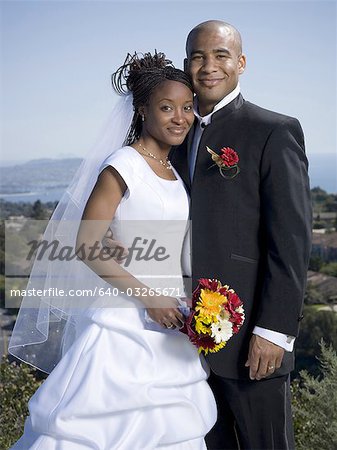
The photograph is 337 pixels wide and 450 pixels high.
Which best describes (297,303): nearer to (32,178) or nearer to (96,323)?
(96,323)

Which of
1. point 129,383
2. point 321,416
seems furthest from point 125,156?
point 321,416

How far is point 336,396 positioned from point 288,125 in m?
2.70

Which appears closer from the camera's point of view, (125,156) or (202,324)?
(202,324)

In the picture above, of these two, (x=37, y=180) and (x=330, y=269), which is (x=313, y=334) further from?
(x=37, y=180)

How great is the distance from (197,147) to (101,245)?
0.61 m

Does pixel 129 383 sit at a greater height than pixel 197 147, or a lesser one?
lesser

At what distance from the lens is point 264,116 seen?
3123 millimetres

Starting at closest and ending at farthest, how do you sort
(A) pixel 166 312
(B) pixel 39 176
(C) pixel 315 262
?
1. (A) pixel 166 312
2. (C) pixel 315 262
3. (B) pixel 39 176

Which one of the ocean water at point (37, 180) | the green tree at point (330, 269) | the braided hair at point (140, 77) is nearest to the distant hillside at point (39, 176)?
the ocean water at point (37, 180)

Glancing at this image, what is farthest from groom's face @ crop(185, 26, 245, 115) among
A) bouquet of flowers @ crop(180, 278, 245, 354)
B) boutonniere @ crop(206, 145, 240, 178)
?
bouquet of flowers @ crop(180, 278, 245, 354)

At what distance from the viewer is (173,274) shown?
325 centimetres

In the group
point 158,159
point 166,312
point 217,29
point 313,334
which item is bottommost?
point 313,334

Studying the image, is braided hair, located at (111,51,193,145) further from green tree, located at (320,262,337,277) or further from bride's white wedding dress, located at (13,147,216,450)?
green tree, located at (320,262,337,277)

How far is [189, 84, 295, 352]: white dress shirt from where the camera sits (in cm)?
305
